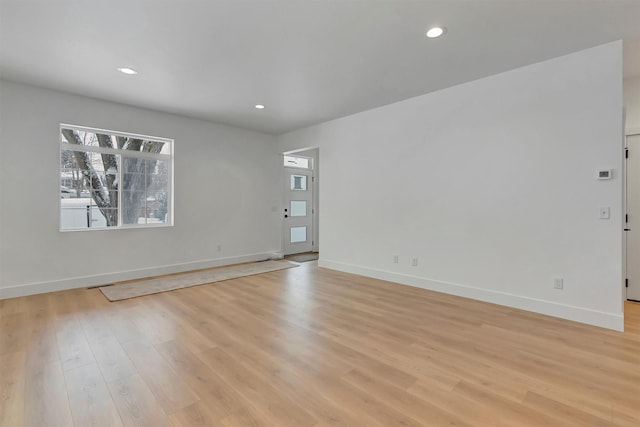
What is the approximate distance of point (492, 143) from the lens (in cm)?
358

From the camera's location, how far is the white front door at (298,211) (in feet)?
23.3

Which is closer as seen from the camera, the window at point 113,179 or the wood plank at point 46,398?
the wood plank at point 46,398

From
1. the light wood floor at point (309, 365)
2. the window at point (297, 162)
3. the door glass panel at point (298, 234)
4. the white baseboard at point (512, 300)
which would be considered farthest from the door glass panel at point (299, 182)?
the light wood floor at point (309, 365)

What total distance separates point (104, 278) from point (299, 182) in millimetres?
4369

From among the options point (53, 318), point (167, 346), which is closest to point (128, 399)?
point (167, 346)

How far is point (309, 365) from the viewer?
2230 mm

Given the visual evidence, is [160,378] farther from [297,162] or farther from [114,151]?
[297,162]

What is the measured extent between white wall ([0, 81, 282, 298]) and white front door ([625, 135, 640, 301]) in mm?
5692

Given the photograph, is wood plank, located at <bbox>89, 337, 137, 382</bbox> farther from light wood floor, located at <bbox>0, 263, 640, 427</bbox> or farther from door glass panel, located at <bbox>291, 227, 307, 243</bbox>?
door glass panel, located at <bbox>291, 227, 307, 243</bbox>

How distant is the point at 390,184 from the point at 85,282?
4.72 meters

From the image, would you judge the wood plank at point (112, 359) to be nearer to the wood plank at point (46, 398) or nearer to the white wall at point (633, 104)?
the wood plank at point (46, 398)

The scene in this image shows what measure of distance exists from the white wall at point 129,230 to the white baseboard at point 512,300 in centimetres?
277

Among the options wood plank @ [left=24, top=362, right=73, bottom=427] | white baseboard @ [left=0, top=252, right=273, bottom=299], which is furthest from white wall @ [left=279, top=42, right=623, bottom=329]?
wood plank @ [left=24, top=362, right=73, bottom=427]

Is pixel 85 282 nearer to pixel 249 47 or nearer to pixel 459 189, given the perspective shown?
pixel 249 47
